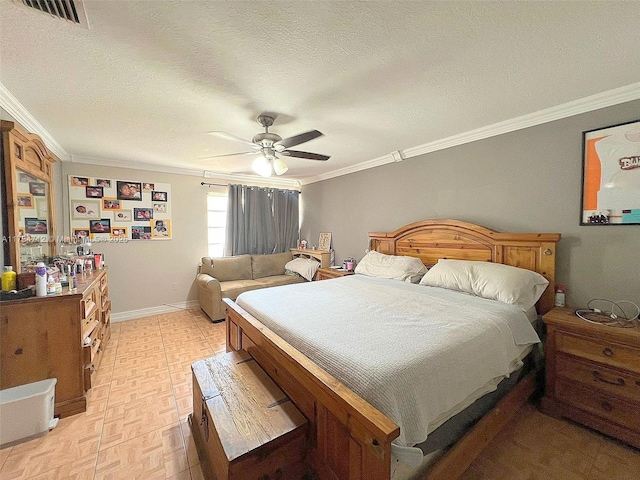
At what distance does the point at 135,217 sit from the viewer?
12.8 feet

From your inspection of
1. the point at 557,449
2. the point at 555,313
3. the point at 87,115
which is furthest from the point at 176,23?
the point at 557,449

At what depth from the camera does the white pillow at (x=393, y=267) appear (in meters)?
2.89

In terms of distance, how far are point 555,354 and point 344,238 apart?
2938mm

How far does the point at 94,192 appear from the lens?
3.61 m

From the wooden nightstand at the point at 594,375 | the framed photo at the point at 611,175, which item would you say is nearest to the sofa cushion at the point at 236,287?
the wooden nightstand at the point at 594,375

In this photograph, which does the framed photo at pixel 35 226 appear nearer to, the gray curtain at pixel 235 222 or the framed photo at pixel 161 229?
the framed photo at pixel 161 229

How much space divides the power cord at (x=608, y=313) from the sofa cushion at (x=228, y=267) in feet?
13.5

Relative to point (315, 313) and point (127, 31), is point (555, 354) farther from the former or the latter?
point (127, 31)

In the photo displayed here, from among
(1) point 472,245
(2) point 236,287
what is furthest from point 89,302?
(1) point 472,245

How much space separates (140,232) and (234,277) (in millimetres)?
1529

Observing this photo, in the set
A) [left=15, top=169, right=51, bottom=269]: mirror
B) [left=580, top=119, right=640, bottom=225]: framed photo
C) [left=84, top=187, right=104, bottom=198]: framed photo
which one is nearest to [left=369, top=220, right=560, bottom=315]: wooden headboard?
[left=580, top=119, right=640, bottom=225]: framed photo

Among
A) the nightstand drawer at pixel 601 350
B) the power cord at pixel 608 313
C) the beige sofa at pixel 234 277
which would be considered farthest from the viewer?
the beige sofa at pixel 234 277

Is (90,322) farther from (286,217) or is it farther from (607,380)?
(607,380)

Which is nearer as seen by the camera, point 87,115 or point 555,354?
point 555,354
